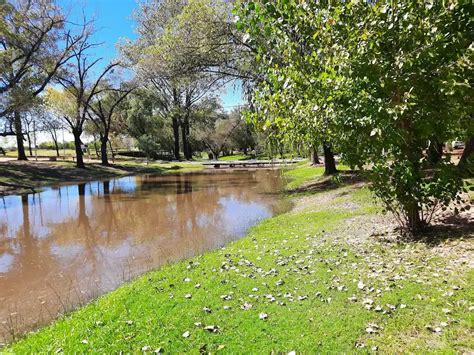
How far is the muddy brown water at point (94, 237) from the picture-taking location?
8547mm

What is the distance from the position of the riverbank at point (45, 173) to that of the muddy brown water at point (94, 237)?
13.9ft

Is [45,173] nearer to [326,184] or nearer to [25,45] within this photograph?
[25,45]

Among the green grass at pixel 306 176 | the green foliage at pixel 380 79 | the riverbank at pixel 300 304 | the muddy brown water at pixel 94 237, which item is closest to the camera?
the riverbank at pixel 300 304

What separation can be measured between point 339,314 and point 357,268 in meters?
1.87

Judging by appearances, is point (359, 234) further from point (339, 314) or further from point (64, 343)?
point (64, 343)

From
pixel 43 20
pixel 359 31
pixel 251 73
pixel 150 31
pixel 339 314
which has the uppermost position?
pixel 43 20

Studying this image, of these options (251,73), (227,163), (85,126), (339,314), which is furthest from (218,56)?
(85,126)

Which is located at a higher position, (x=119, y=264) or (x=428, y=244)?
(x=428, y=244)

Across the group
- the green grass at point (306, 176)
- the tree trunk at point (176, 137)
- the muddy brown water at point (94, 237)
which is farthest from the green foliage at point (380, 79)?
the tree trunk at point (176, 137)

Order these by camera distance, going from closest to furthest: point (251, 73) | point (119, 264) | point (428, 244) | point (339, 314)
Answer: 1. point (339, 314)
2. point (428, 244)
3. point (119, 264)
4. point (251, 73)

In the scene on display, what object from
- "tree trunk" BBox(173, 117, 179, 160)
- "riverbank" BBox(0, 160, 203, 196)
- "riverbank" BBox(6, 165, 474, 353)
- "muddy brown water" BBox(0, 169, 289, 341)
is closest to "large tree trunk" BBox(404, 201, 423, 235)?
"riverbank" BBox(6, 165, 474, 353)

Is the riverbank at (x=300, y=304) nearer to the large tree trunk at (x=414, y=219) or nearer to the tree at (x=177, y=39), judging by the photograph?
the large tree trunk at (x=414, y=219)

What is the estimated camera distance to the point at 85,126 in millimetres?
67875

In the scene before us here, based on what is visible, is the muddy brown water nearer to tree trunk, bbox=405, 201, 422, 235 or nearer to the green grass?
the green grass
